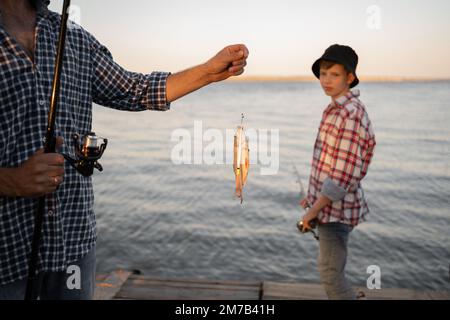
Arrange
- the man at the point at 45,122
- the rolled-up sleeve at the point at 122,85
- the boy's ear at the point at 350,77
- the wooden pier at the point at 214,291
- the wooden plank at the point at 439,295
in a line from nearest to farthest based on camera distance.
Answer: the man at the point at 45,122 < the rolled-up sleeve at the point at 122,85 < the boy's ear at the point at 350,77 < the wooden plank at the point at 439,295 < the wooden pier at the point at 214,291

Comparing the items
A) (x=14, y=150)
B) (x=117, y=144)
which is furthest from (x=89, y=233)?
(x=117, y=144)

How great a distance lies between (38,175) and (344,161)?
2.33 metres

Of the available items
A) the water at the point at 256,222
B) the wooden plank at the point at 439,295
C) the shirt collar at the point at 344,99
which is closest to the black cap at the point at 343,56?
the shirt collar at the point at 344,99

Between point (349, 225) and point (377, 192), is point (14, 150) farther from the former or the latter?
point (377, 192)

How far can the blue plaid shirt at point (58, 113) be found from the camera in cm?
192

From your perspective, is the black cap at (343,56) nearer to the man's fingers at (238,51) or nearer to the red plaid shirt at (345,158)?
the red plaid shirt at (345,158)

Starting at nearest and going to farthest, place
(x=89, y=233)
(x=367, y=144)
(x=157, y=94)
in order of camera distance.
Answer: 1. (x=89, y=233)
2. (x=157, y=94)
3. (x=367, y=144)

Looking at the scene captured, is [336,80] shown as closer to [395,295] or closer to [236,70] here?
[236,70]

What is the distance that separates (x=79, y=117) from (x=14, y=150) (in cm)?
38

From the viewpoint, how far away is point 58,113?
Result: 6.81 ft

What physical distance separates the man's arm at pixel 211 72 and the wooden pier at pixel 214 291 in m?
2.86

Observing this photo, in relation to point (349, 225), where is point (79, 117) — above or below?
above

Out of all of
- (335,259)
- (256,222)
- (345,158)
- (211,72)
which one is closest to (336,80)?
(345,158)
